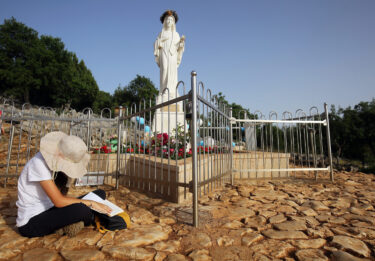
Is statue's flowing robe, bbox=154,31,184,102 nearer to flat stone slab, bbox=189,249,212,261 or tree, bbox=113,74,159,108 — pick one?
flat stone slab, bbox=189,249,212,261

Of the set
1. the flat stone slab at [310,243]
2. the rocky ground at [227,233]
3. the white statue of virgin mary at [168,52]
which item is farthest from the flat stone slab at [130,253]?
the white statue of virgin mary at [168,52]

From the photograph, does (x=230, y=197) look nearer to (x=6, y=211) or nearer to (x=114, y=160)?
(x=114, y=160)

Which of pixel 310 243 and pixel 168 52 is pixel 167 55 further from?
pixel 310 243

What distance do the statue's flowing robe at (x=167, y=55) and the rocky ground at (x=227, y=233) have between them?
7.19 meters

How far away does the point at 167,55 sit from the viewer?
950 cm

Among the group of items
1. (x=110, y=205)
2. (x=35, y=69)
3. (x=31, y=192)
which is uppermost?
(x=35, y=69)

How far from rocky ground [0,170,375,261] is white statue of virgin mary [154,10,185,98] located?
23.7 feet

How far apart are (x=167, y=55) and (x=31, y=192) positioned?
8.73 metres

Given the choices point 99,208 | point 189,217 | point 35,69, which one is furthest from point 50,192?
point 35,69

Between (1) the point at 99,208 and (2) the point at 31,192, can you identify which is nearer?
(2) the point at 31,192

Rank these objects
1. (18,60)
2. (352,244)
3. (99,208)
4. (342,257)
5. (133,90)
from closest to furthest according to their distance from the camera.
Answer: (342,257)
(352,244)
(99,208)
(18,60)
(133,90)

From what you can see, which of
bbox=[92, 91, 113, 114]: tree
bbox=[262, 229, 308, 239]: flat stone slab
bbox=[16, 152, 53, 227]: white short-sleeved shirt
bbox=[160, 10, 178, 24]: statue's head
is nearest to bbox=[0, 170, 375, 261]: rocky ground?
bbox=[262, 229, 308, 239]: flat stone slab

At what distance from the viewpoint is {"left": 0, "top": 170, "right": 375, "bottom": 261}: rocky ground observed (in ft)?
5.51

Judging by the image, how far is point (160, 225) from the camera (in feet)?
7.63
